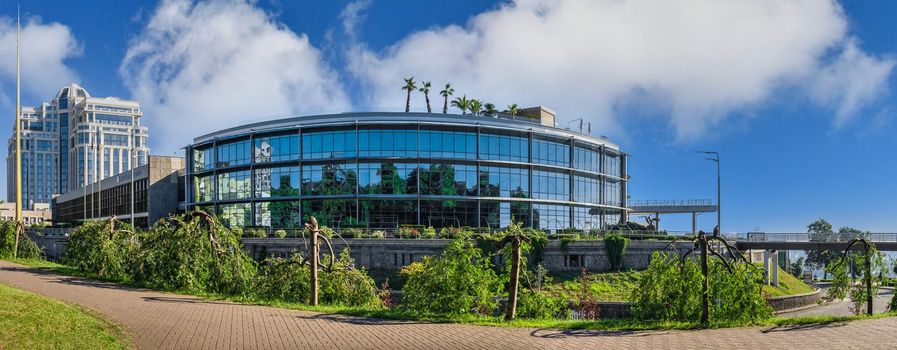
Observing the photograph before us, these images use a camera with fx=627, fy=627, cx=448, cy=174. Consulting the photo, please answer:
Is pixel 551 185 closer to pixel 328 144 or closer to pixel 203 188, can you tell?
pixel 328 144

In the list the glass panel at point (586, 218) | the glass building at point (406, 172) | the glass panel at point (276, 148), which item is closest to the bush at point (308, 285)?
the glass building at point (406, 172)

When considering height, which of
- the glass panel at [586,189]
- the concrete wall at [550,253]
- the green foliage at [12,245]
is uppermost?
the glass panel at [586,189]

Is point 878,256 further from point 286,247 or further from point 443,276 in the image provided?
point 286,247

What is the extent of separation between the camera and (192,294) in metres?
23.3

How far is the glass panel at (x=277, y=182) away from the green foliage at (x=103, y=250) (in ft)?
93.6

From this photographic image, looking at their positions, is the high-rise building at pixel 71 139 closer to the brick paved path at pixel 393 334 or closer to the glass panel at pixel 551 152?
the glass panel at pixel 551 152

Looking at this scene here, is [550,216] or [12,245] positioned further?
[550,216]

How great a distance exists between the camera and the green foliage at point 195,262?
930 inches

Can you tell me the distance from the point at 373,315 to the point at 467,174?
41232 mm

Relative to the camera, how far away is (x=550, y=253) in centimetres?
4353

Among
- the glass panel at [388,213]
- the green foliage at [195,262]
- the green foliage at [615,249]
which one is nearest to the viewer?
the green foliage at [195,262]

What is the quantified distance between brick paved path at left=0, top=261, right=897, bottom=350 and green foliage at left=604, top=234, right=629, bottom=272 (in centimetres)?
2515

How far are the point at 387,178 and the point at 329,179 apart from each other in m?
5.78

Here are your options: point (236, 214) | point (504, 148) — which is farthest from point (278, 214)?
point (504, 148)
